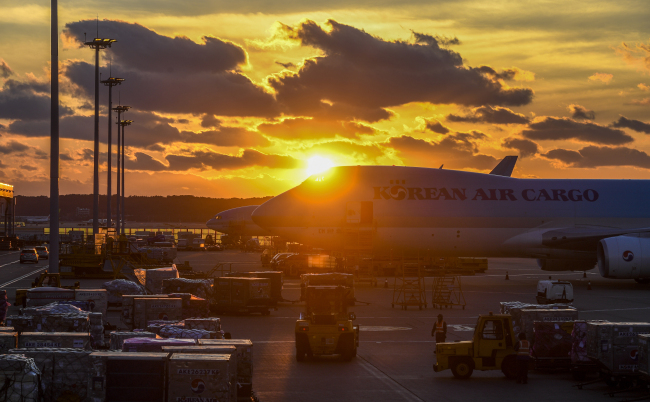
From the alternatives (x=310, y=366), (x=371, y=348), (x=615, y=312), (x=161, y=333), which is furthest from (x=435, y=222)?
(x=161, y=333)

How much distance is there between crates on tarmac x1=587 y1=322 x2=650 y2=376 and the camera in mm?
20141

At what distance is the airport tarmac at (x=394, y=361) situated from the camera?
1903cm

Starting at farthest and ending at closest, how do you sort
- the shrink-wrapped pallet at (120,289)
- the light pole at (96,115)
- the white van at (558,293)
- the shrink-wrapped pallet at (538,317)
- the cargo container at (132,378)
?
1. the light pole at (96,115)
2. the white van at (558,293)
3. the shrink-wrapped pallet at (120,289)
4. the shrink-wrapped pallet at (538,317)
5. the cargo container at (132,378)

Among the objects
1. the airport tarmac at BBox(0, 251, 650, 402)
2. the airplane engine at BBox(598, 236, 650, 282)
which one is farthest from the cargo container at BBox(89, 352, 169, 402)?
the airplane engine at BBox(598, 236, 650, 282)

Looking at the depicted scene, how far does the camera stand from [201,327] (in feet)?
70.5

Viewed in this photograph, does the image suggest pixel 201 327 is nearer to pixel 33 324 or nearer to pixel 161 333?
pixel 161 333

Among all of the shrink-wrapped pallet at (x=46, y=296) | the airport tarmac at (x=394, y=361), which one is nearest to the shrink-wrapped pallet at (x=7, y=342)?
the airport tarmac at (x=394, y=361)

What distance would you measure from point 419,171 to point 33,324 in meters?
34.2

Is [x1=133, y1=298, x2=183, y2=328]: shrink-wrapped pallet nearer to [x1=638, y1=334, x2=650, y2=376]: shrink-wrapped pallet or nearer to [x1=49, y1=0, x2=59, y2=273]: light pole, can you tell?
[x1=49, y1=0, x2=59, y2=273]: light pole

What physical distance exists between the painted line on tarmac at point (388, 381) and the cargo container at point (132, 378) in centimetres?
671

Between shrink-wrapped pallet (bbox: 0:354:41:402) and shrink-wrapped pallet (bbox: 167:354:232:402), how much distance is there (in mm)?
2933

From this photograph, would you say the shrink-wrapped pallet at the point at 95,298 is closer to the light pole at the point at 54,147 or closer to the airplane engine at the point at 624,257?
the light pole at the point at 54,147

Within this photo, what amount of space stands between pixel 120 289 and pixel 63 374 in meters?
20.1

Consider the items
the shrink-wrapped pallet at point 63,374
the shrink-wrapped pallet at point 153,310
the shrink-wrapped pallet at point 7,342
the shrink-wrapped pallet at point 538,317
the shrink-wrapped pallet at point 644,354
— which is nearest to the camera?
the shrink-wrapped pallet at point 63,374
